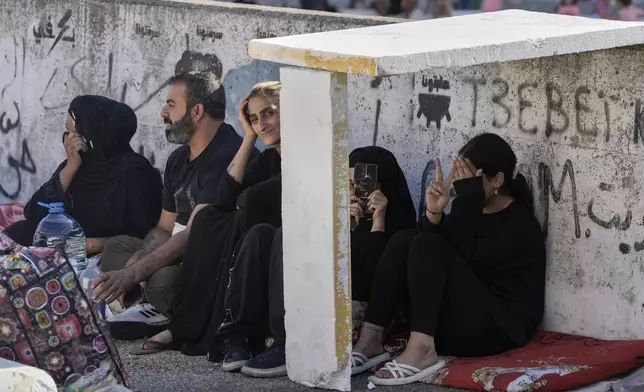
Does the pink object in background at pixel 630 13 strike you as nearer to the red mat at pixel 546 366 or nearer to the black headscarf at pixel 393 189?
the black headscarf at pixel 393 189

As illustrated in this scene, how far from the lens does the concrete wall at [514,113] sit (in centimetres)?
632

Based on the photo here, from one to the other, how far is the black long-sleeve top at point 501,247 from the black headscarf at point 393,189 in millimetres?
331

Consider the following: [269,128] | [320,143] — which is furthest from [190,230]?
[320,143]

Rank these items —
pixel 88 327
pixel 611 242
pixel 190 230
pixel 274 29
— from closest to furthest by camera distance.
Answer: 1. pixel 88 327
2. pixel 611 242
3. pixel 190 230
4. pixel 274 29

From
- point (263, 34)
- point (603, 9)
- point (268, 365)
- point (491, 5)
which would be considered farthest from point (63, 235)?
point (603, 9)

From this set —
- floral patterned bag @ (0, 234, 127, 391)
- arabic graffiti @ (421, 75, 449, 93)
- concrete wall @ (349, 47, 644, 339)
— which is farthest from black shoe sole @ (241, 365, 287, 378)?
arabic graffiti @ (421, 75, 449, 93)

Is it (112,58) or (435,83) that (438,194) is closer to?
(435,83)

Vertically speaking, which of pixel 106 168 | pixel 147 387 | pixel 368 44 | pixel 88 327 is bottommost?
pixel 147 387

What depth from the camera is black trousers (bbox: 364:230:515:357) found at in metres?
6.07

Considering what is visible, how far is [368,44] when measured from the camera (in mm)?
5699

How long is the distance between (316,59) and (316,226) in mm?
741

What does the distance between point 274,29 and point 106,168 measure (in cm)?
125

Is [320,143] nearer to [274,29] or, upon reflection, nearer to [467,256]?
[467,256]

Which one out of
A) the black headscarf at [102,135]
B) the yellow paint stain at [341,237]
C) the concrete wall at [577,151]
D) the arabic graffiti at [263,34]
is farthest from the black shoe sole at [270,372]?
the arabic graffiti at [263,34]
